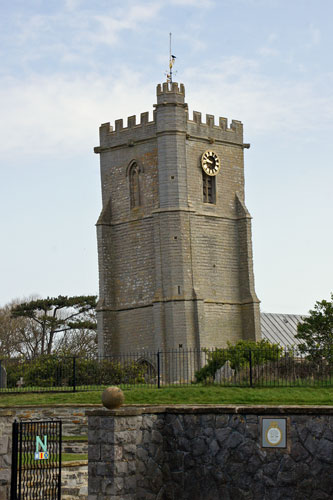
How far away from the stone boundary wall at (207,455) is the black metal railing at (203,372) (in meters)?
10.2

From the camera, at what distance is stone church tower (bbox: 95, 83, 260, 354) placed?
49906 millimetres

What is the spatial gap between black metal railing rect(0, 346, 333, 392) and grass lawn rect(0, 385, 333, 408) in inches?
37.0

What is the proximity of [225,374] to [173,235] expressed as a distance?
1900cm

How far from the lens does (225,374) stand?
31.7 metres

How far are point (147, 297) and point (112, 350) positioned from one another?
371cm

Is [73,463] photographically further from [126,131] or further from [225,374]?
[126,131]

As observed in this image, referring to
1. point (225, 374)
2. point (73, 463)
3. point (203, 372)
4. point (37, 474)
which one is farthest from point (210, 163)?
point (37, 474)

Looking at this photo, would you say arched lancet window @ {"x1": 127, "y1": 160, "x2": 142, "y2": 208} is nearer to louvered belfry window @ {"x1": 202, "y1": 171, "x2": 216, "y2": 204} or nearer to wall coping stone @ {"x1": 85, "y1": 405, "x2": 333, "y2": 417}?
louvered belfry window @ {"x1": 202, "y1": 171, "x2": 216, "y2": 204}

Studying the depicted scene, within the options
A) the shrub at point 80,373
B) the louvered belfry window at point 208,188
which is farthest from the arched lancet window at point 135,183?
the shrub at point 80,373

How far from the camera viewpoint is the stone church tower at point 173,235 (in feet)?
164

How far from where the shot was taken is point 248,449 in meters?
16.0

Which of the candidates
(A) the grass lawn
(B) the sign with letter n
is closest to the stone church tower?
(A) the grass lawn

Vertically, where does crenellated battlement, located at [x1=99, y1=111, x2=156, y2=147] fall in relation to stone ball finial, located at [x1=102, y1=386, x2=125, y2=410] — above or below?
above

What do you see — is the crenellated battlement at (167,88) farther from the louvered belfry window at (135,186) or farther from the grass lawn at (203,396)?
the grass lawn at (203,396)
